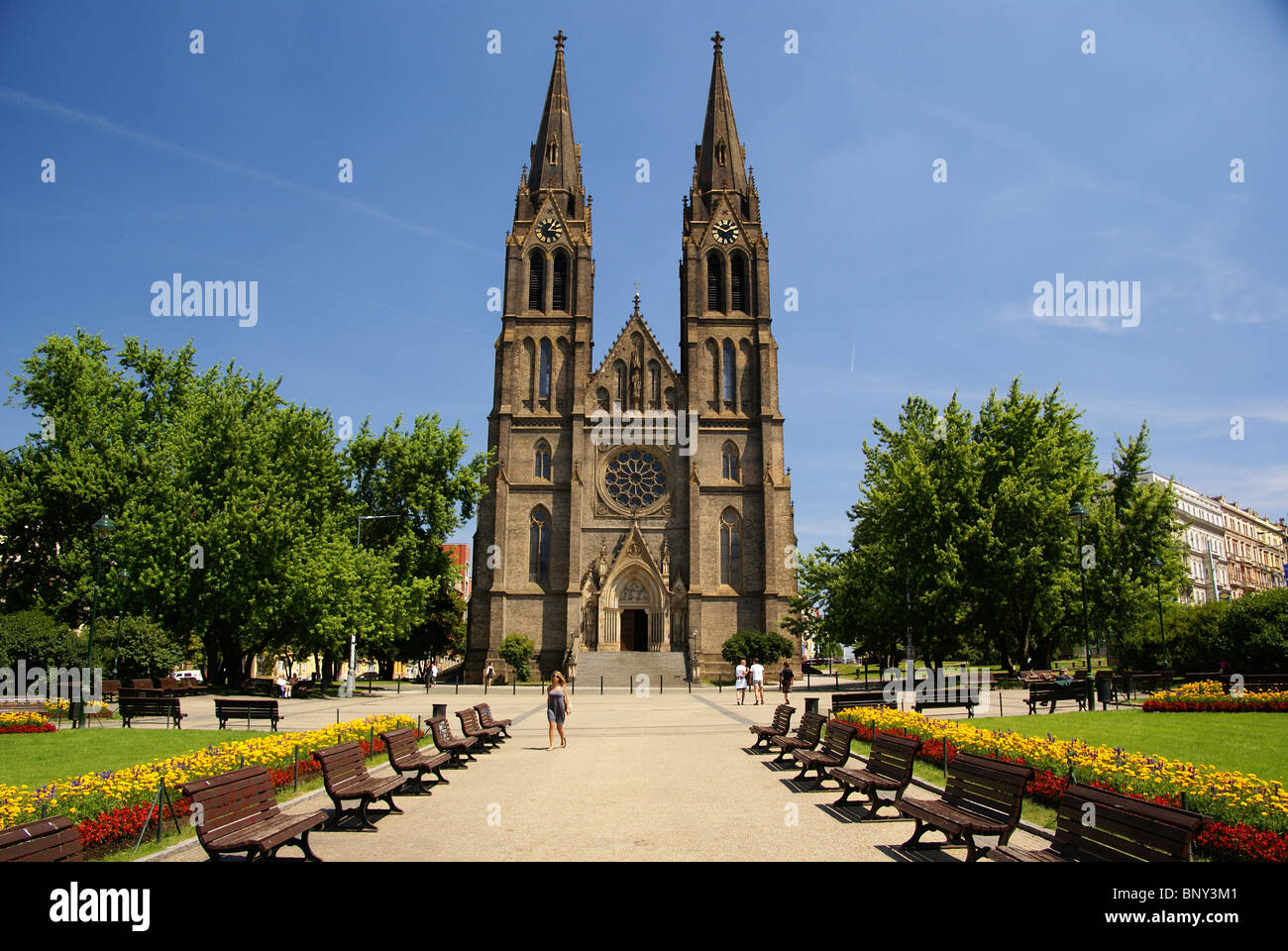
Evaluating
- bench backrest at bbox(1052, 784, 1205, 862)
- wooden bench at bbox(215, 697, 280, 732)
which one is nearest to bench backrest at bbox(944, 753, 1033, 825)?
bench backrest at bbox(1052, 784, 1205, 862)

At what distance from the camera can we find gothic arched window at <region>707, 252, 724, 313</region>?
173 ft

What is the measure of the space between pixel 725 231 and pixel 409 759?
47104 mm

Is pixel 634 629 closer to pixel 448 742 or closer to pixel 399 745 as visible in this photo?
pixel 448 742

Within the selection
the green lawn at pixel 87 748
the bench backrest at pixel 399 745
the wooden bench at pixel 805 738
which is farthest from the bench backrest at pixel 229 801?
the wooden bench at pixel 805 738

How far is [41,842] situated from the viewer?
5570 mm

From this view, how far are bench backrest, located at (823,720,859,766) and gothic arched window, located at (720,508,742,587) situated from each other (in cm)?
3512

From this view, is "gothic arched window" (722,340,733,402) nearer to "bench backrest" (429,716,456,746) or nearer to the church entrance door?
the church entrance door

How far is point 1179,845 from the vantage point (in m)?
5.55

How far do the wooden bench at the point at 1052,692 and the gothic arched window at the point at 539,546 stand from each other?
3097 centimetres

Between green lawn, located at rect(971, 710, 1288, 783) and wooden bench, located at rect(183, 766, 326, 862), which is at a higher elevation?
wooden bench, located at rect(183, 766, 326, 862)

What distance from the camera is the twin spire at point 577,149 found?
54.8m

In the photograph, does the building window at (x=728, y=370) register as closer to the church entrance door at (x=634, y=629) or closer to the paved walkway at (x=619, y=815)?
the church entrance door at (x=634, y=629)
